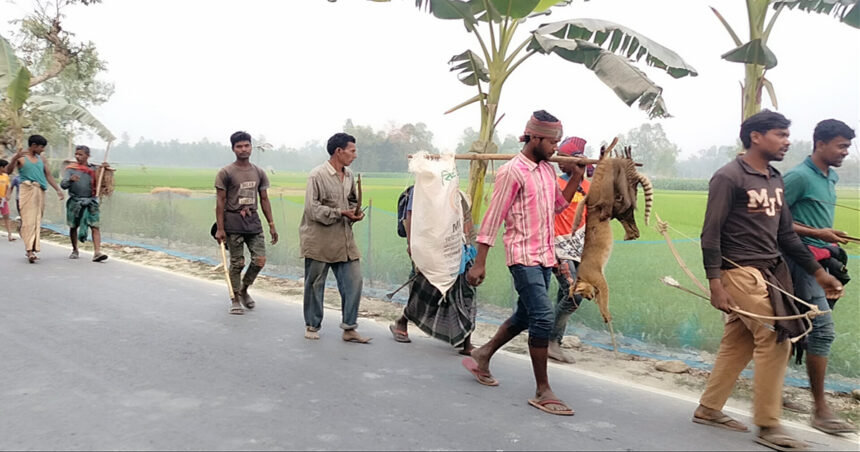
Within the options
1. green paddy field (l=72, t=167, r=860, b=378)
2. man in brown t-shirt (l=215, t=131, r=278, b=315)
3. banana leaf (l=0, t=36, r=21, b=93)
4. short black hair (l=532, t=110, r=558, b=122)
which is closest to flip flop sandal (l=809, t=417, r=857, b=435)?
green paddy field (l=72, t=167, r=860, b=378)

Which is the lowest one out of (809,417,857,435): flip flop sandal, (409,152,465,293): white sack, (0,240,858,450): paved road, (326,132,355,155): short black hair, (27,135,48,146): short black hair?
(0,240,858,450): paved road

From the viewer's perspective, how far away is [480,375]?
443 cm

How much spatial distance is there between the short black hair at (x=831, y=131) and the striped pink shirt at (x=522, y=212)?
176cm

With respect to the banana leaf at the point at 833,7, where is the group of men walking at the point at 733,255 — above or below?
below

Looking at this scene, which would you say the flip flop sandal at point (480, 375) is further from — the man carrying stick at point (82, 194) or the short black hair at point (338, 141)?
the man carrying stick at point (82, 194)

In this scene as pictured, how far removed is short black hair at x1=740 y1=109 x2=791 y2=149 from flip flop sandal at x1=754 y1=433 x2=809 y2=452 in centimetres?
167

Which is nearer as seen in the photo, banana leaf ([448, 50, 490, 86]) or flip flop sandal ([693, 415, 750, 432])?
flip flop sandal ([693, 415, 750, 432])

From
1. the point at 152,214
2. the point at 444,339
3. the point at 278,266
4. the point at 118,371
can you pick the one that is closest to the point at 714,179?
the point at 444,339

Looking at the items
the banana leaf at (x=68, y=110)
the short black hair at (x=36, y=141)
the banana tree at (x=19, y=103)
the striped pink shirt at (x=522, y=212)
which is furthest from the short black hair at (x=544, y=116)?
the banana leaf at (x=68, y=110)

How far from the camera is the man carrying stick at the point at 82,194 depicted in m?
9.61

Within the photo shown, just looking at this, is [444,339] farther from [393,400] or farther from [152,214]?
[152,214]

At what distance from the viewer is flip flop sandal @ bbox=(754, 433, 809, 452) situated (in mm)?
3281

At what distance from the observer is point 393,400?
4000mm

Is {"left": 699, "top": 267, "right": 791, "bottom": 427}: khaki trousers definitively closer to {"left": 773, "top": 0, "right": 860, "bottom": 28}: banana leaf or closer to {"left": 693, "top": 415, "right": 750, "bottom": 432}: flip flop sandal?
{"left": 693, "top": 415, "right": 750, "bottom": 432}: flip flop sandal
